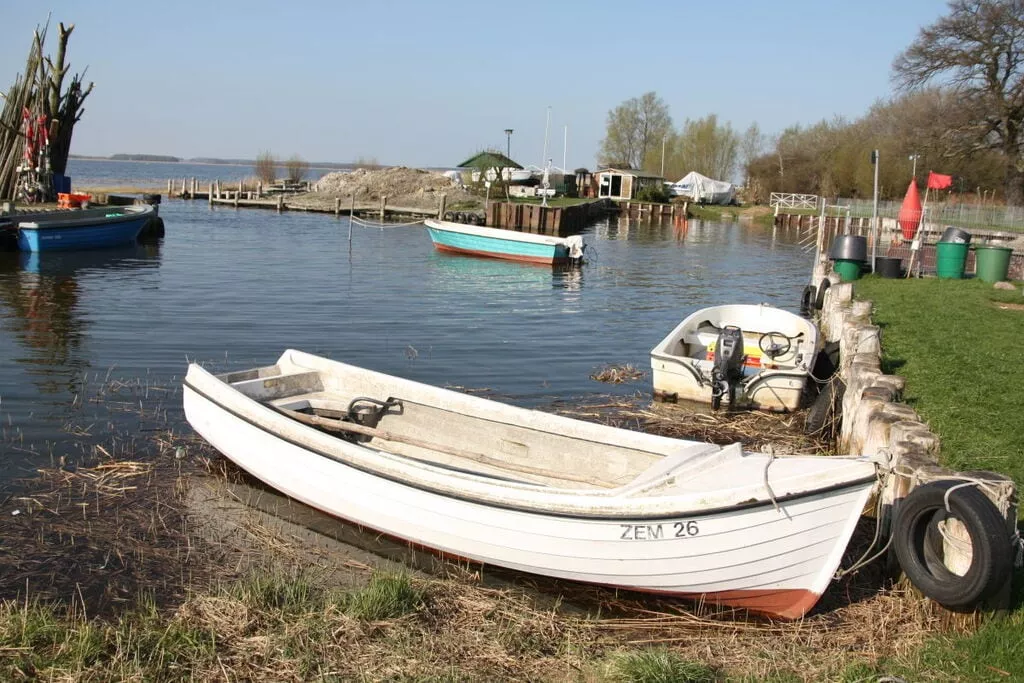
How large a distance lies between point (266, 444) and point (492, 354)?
8401 mm

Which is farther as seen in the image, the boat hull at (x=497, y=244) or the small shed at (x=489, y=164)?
the small shed at (x=489, y=164)

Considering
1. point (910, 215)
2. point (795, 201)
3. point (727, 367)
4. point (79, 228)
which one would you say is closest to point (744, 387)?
point (727, 367)

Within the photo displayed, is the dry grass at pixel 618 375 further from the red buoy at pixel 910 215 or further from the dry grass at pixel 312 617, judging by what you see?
the red buoy at pixel 910 215

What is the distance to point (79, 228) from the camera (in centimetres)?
3008

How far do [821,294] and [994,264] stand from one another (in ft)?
12.5

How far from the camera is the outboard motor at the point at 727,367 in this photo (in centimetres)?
1241

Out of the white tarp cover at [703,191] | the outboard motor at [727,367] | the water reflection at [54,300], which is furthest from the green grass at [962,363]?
the white tarp cover at [703,191]

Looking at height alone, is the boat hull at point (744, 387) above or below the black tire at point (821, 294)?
below

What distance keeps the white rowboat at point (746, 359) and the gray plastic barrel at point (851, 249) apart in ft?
20.6

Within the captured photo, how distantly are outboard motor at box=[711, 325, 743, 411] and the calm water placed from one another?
190cm

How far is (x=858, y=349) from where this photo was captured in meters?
11.5

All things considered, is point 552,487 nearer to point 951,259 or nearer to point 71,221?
point 951,259

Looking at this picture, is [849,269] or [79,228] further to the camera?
[79,228]

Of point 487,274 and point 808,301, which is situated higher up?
point 808,301
